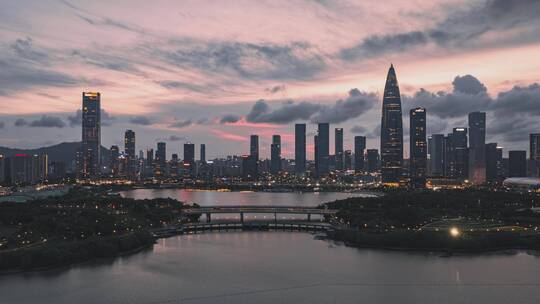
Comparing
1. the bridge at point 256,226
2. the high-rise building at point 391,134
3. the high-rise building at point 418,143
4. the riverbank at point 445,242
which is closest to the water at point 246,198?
the bridge at point 256,226

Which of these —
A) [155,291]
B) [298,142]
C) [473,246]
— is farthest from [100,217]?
[298,142]

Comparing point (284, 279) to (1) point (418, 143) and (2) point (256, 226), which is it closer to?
(2) point (256, 226)

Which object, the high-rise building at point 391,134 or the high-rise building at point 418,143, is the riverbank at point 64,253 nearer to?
the high-rise building at point 391,134

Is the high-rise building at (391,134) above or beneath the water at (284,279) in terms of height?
above

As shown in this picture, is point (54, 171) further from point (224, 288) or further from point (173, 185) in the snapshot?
point (224, 288)

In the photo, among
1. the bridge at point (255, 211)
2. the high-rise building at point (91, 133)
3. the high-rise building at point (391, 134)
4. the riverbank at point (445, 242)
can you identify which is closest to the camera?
the riverbank at point (445, 242)

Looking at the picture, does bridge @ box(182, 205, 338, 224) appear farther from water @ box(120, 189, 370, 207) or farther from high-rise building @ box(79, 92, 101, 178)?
high-rise building @ box(79, 92, 101, 178)

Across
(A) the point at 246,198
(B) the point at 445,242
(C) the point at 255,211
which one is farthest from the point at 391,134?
(B) the point at 445,242
